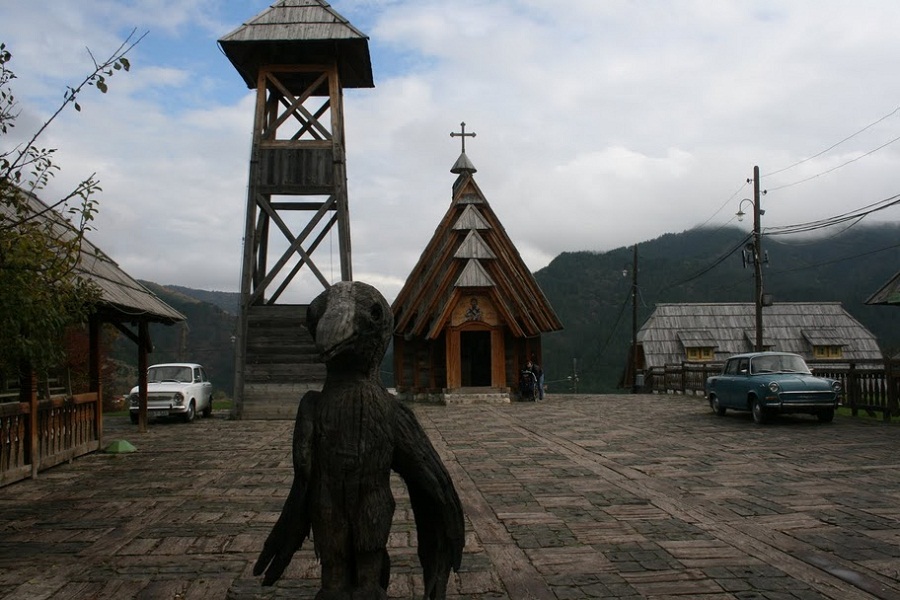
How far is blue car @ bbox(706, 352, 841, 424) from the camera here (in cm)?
1530

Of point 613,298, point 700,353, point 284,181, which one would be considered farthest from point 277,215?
point 613,298

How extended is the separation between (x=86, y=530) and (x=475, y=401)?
17.9 m

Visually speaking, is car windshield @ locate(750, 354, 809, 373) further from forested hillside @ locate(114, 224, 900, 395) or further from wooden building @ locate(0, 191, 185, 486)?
forested hillside @ locate(114, 224, 900, 395)

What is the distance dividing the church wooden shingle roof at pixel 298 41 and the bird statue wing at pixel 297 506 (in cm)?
1671

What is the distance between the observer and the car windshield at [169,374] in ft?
67.2

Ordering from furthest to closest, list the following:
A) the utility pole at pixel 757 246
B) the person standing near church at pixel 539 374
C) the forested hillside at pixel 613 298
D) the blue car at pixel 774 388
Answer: the forested hillside at pixel 613 298
the person standing near church at pixel 539 374
the utility pole at pixel 757 246
the blue car at pixel 774 388

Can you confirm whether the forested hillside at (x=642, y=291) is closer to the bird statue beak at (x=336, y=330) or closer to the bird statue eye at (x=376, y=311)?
the bird statue eye at (x=376, y=311)

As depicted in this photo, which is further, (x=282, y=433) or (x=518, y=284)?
(x=518, y=284)

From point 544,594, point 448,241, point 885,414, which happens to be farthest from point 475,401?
point 544,594

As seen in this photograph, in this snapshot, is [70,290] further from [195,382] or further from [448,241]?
[448,241]

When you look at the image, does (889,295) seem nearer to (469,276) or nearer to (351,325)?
(469,276)

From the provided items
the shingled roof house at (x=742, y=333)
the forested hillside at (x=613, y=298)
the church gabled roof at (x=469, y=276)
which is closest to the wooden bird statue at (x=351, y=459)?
the church gabled roof at (x=469, y=276)

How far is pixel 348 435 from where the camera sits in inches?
140

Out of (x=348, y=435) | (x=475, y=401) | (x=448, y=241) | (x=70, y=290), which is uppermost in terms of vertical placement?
(x=448, y=241)
